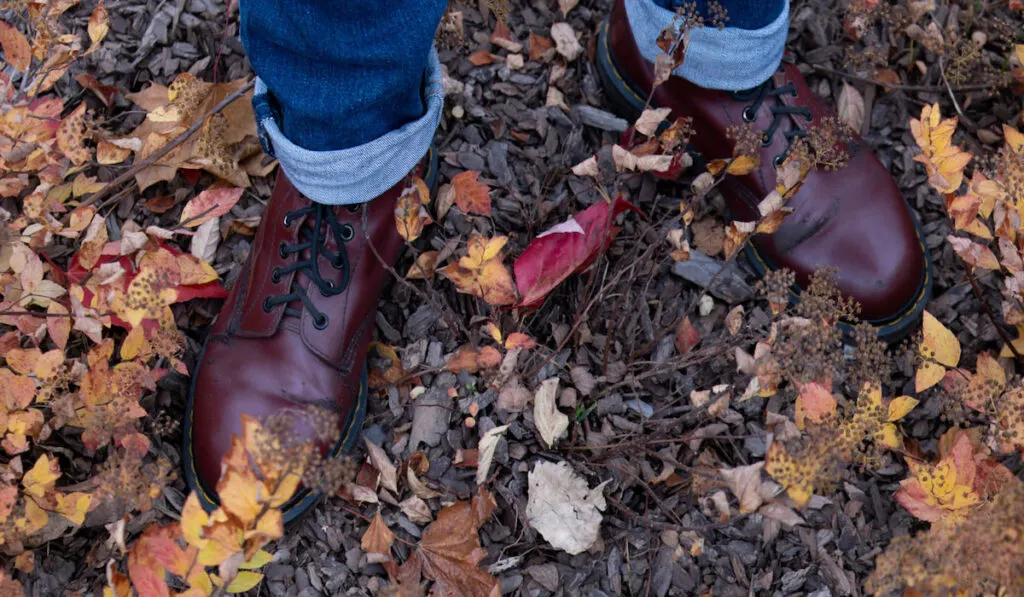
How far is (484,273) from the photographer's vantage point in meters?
1.70

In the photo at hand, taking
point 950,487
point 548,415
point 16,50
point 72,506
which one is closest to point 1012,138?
point 950,487

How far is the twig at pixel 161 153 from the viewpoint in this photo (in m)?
1.88

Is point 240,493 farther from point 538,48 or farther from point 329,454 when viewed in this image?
point 538,48

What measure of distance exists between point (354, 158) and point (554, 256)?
0.51 m

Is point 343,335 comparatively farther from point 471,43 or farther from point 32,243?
point 471,43

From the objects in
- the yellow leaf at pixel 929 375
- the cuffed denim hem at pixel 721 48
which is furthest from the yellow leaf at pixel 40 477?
the yellow leaf at pixel 929 375

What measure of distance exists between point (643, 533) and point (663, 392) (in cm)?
33

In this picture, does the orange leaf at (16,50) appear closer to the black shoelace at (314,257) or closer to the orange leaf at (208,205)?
the orange leaf at (208,205)

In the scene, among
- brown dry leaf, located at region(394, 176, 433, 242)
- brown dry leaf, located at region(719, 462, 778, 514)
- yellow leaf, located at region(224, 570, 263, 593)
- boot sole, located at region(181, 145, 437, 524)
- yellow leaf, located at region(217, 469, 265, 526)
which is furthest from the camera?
boot sole, located at region(181, 145, 437, 524)

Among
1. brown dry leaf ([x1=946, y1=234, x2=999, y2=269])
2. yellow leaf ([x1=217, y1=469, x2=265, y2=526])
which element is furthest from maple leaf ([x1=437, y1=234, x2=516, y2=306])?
brown dry leaf ([x1=946, y1=234, x2=999, y2=269])

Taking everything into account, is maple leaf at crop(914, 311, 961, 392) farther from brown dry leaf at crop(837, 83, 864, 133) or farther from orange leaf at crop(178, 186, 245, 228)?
orange leaf at crop(178, 186, 245, 228)

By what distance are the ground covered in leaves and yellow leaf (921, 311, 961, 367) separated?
2 cm

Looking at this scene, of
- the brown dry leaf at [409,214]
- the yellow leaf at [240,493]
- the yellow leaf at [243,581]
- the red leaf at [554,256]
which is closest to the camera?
the yellow leaf at [240,493]

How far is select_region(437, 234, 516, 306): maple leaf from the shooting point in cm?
165
